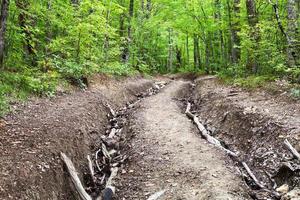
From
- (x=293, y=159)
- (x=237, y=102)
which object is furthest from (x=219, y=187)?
(x=237, y=102)

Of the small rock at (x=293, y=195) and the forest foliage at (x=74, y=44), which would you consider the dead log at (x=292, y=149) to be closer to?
the small rock at (x=293, y=195)

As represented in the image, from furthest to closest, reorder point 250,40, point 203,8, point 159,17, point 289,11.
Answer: point 159,17 → point 203,8 → point 250,40 → point 289,11

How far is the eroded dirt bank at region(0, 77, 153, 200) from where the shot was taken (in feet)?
18.2

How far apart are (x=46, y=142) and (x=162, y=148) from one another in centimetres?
315

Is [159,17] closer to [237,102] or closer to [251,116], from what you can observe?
[237,102]

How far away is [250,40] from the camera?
14.9m

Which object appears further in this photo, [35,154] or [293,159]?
[293,159]

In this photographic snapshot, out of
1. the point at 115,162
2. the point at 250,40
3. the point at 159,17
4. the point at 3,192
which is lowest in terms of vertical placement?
the point at 115,162

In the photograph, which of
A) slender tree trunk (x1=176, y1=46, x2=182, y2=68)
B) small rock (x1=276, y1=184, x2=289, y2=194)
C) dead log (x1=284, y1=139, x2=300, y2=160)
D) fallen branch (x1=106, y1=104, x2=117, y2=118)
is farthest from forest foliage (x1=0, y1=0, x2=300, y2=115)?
slender tree trunk (x1=176, y1=46, x2=182, y2=68)

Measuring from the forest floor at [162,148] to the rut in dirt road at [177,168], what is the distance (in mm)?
22

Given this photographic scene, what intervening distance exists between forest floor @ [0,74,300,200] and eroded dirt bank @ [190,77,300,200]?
26 mm

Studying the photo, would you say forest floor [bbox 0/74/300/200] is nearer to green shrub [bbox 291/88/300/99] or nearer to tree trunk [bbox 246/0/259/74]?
green shrub [bbox 291/88/300/99]

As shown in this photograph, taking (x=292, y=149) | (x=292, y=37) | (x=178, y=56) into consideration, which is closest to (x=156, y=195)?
(x=292, y=149)

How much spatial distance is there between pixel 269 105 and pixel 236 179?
4.60m
